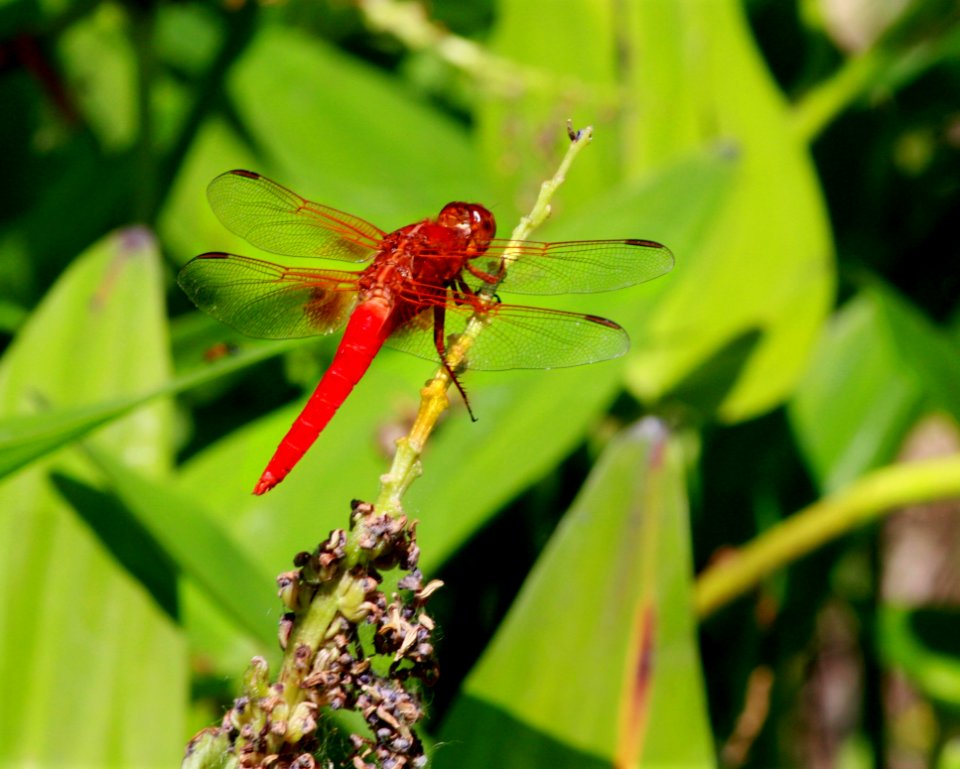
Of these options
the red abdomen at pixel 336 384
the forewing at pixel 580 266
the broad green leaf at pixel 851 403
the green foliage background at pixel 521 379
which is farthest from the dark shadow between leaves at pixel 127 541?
the broad green leaf at pixel 851 403

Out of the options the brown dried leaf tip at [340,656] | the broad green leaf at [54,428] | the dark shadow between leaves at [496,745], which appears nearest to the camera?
the brown dried leaf tip at [340,656]

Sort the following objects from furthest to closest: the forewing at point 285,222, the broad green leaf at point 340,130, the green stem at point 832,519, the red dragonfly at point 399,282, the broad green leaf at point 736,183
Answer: the broad green leaf at point 340,130 → the broad green leaf at point 736,183 → the green stem at point 832,519 → the forewing at point 285,222 → the red dragonfly at point 399,282

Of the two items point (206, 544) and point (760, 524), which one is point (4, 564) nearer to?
point (206, 544)

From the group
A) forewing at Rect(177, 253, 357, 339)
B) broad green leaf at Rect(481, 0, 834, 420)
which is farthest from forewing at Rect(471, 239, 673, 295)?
broad green leaf at Rect(481, 0, 834, 420)

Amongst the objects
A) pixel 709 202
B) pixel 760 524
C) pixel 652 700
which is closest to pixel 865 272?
pixel 760 524

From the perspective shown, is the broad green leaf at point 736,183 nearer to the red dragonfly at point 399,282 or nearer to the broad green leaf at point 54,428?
the red dragonfly at point 399,282

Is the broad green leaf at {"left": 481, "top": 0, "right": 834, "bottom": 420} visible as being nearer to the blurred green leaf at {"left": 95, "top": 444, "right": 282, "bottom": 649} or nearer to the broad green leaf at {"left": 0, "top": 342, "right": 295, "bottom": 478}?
the blurred green leaf at {"left": 95, "top": 444, "right": 282, "bottom": 649}

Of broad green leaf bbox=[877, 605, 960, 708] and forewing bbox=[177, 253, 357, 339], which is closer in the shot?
forewing bbox=[177, 253, 357, 339]
